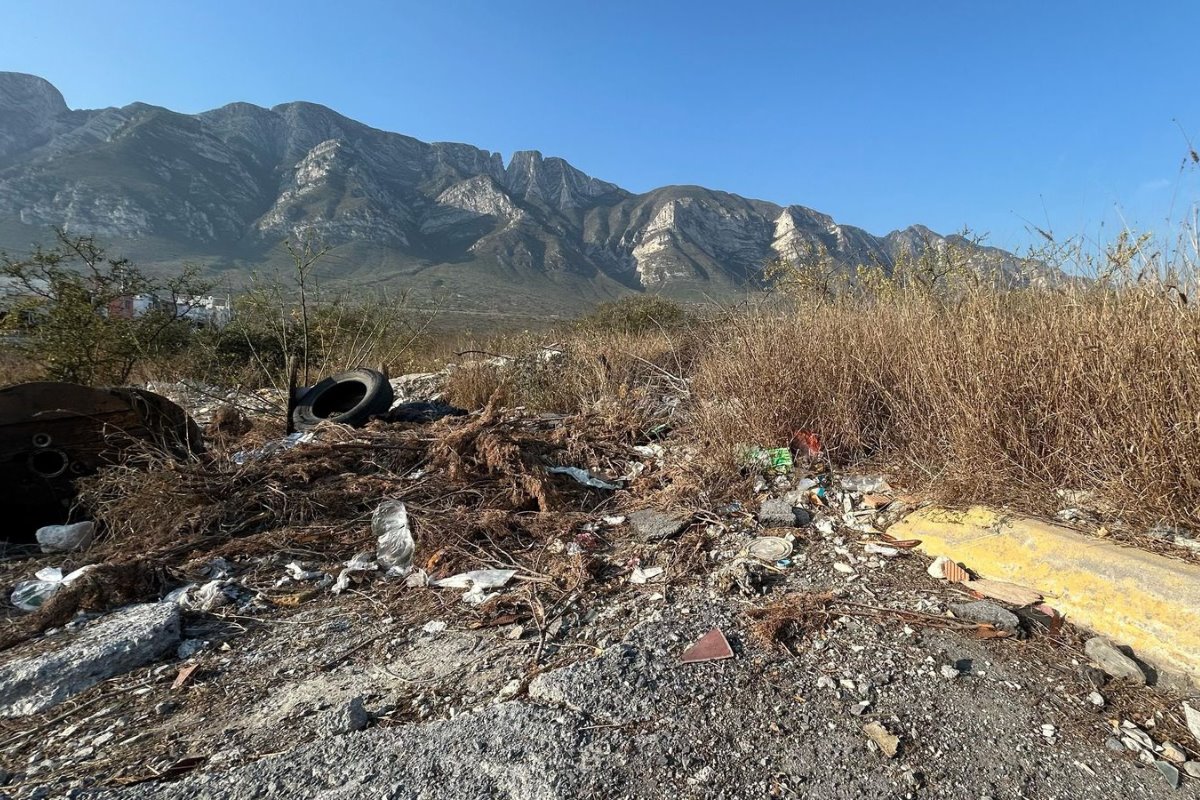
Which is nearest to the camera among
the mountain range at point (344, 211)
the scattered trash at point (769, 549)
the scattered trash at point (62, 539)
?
the scattered trash at point (769, 549)

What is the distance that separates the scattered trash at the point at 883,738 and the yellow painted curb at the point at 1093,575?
3.19 feet

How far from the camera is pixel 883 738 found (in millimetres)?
1454

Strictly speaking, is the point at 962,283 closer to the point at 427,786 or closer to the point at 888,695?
the point at 888,695

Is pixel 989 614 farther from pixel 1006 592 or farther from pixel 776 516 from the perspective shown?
pixel 776 516

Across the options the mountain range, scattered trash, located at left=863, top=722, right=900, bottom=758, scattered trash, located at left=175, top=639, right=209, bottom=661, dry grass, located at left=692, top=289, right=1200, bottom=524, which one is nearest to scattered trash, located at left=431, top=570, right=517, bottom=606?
scattered trash, located at left=175, top=639, right=209, bottom=661

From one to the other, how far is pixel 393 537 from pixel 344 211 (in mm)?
88541

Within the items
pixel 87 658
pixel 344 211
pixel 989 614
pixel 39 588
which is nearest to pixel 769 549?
pixel 989 614

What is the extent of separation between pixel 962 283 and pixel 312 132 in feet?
445

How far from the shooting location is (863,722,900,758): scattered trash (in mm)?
1413

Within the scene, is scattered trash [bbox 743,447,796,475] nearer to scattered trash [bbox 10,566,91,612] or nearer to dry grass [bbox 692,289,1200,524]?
dry grass [bbox 692,289,1200,524]

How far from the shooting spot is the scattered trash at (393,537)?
275cm

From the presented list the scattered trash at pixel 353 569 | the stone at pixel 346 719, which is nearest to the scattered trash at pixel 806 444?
the scattered trash at pixel 353 569

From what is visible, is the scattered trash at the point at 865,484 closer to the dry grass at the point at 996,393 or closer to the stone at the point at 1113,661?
the dry grass at the point at 996,393

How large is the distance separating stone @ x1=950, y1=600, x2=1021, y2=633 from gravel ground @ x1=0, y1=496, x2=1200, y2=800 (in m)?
0.05
